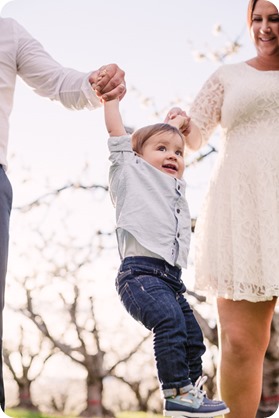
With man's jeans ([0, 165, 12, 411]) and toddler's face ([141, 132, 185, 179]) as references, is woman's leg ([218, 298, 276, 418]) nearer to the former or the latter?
toddler's face ([141, 132, 185, 179])

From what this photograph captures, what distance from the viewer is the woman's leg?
2195 mm

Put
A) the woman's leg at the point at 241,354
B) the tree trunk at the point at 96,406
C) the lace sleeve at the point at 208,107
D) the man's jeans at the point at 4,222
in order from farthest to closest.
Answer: the tree trunk at the point at 96,406, the lace sleeve at the point at 208,107, the woman's leg at the point at 241,354, the man's jeans at the point at 4,222

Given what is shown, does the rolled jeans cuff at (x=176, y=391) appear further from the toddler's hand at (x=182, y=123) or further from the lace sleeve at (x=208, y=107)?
the lace sleeve at (x=208, y=107)

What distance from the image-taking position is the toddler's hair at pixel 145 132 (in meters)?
2.02

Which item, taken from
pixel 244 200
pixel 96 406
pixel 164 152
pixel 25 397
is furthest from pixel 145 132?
pixel 25 397

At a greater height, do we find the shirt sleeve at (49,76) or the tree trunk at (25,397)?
the shirt sleeve at (49,76)

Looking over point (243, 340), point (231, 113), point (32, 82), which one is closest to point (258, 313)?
point (243, 340)

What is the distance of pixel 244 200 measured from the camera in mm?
2293

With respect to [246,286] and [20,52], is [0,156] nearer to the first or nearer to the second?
[20,52]

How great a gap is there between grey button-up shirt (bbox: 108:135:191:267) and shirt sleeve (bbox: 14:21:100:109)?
9.2 inches

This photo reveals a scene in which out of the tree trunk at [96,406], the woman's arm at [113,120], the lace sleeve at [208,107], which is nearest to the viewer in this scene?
the woman's arm at [113,120]

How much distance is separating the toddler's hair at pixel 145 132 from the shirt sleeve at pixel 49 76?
17cm

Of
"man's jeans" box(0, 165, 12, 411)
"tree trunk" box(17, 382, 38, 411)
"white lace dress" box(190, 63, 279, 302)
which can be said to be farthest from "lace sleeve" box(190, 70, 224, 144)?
"tree trunk" box(17, 382, 38, 411)

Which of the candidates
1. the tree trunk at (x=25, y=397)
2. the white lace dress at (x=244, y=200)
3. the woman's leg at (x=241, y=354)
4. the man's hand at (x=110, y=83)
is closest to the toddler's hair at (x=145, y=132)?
the man's hand at (x=110, y=83)
